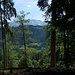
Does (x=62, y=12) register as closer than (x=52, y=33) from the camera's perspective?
Yes

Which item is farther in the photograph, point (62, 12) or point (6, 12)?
point (6, 12)

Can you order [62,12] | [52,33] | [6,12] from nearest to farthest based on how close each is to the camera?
1. [62,12]
2. [52,33]
3. [6,12]

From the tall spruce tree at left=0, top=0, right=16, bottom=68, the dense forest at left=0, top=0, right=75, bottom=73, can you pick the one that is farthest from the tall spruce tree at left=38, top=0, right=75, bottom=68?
the tall spruce tree at left=0, top=0, right=16, bottom=68

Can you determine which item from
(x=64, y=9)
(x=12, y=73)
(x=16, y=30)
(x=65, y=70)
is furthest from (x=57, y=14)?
(x=16, y=30)

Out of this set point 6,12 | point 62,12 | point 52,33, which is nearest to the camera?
point 62,12

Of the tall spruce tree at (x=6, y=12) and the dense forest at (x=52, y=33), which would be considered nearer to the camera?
the dense forest at (x=52, y=33)

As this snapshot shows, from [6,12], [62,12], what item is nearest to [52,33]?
[62,12]

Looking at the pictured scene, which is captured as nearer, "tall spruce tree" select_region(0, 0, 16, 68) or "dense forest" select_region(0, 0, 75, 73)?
"dense forest" select_region(0, 0, 75, 73)

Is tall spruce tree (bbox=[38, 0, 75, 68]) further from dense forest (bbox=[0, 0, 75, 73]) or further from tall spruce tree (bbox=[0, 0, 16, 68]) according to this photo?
tall spruce tree (bbox=[0, 0, 16, 68])

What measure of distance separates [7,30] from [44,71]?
1701 centimetres

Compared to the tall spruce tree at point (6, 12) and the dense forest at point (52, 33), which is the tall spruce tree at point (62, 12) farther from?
the tall spruce tree at point (6, 12)

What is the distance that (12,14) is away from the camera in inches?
1043

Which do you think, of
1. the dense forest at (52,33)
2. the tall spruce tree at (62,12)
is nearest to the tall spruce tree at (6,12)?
the dense forest at (52,33)

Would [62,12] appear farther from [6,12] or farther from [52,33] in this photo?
[6,12]
